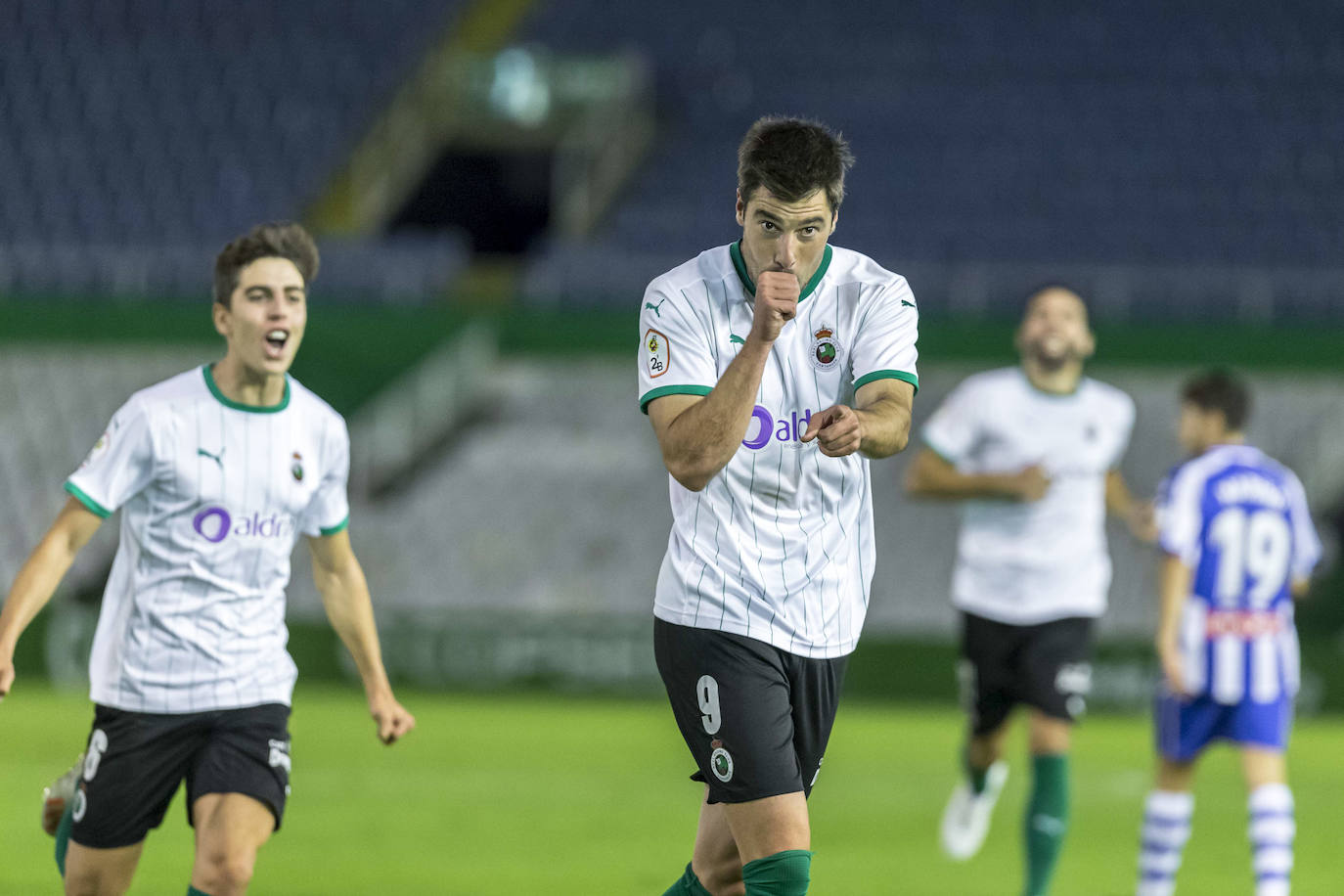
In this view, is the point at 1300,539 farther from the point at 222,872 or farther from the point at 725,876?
the point at 222,872

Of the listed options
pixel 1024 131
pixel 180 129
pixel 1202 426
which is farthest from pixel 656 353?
pixel 180 129

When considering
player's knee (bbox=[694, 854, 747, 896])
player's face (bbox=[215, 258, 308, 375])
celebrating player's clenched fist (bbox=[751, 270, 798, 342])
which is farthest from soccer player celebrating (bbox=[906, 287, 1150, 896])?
celebrating player's clenched fist (bbox=[751, 270, 798, 342])

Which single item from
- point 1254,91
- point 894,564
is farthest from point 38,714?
point 1254,91

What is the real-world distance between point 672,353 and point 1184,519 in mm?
3095

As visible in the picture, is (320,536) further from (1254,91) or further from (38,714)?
(1254,91)

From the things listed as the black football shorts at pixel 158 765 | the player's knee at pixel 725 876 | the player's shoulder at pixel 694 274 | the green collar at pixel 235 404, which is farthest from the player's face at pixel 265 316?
the player's knee at pixel 725 876

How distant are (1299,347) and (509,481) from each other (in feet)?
24.6

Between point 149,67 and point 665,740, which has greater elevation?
point 149,67

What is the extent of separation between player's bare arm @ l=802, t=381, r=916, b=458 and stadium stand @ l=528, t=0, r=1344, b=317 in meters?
15.5

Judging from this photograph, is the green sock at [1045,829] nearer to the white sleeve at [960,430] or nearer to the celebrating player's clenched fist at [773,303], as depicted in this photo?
the white sleeve at [960,430]

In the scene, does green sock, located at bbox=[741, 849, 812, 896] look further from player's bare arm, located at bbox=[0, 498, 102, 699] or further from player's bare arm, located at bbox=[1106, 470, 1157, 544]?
player's bare arm, located at bbox=[1106, 470, 1157, 544]

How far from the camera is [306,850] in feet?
27.5

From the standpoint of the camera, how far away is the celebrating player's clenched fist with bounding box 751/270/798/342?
3963 millimetres

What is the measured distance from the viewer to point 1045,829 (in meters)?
7.20
